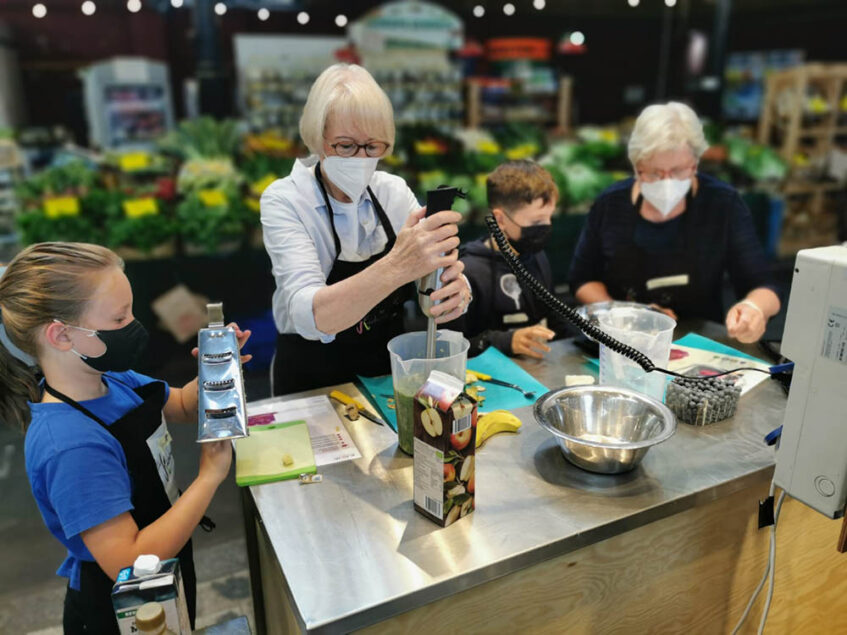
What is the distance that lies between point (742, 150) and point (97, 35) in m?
5.24

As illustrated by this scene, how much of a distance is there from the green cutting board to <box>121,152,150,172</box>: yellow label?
9.56 feet

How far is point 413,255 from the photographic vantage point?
1.30 meters

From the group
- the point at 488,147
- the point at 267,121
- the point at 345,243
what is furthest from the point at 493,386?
the point at 267,121

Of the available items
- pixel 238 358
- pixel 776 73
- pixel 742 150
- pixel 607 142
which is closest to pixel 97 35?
pixel 607 142

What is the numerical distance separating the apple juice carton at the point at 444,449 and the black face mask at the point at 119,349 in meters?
0.63

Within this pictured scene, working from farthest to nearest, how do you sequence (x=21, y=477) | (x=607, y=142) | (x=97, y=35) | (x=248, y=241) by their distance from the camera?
(x=607, y=142) → (x=97, y=35) → (x=248, y=241) → (x=21, y=477)

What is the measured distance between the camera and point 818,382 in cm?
113

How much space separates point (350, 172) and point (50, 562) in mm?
2224

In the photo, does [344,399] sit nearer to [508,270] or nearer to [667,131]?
[508,270]

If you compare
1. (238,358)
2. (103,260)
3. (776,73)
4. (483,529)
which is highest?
(776,73)

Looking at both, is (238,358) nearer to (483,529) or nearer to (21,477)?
(483,529)

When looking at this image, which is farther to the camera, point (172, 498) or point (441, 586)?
point (172, 498)

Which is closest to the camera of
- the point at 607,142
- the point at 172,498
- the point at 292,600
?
the point at 292,600

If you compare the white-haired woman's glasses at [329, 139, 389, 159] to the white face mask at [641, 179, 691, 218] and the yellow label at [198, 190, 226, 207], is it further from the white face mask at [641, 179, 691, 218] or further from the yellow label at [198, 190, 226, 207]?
the yellow label at [198, 190, 226, 207]
